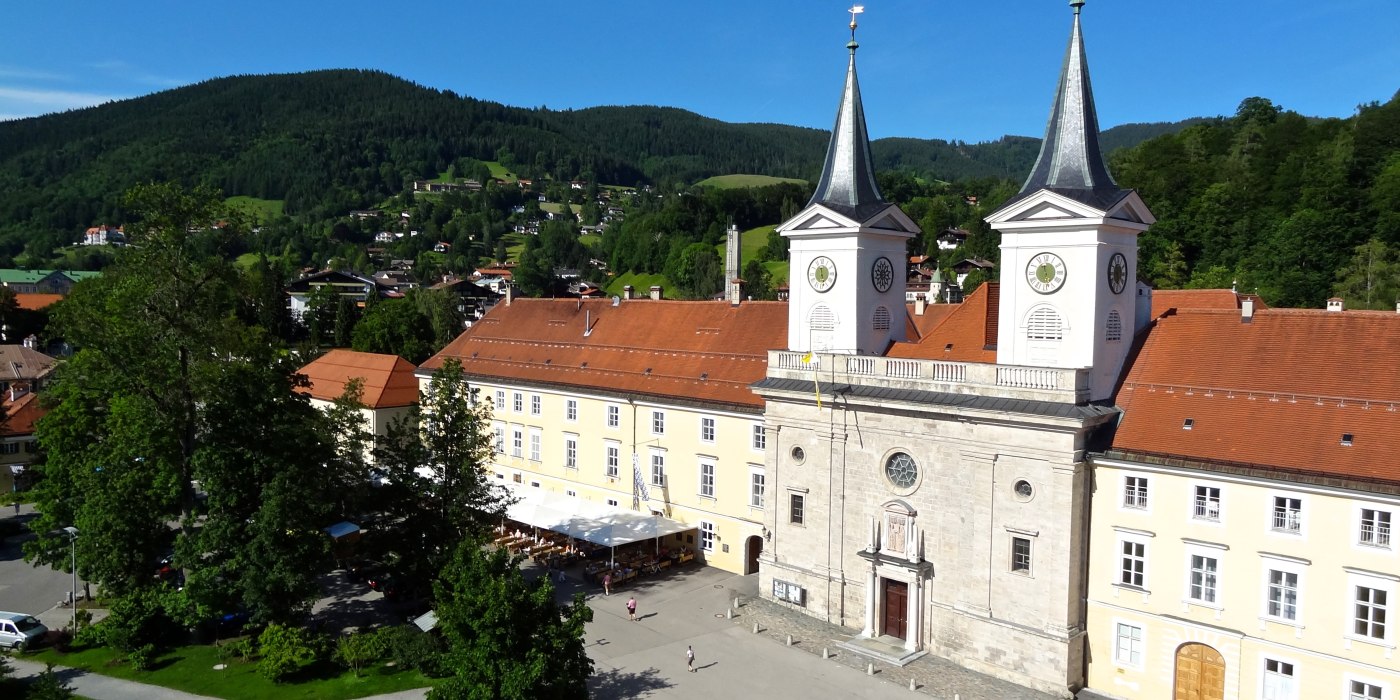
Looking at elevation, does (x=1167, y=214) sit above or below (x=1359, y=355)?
above

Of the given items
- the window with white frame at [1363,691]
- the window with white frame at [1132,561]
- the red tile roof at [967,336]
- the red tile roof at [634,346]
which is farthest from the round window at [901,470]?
the window with white frame at [1363,691]

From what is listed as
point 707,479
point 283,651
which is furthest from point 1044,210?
point 283,651

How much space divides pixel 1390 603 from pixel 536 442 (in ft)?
104

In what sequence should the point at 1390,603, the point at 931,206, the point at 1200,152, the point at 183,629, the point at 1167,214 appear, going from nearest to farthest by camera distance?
the point at 1390,603, the point at 183,629, the point at 1167,214, the point at 1200,152, the point at 931,206

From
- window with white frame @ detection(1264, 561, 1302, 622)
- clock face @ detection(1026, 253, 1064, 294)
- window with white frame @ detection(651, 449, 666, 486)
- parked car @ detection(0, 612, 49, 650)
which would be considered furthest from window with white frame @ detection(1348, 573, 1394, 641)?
parked car @ detection(0, 612, 49, 650)

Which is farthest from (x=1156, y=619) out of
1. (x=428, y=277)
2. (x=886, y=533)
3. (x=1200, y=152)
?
(x=428, y=277)

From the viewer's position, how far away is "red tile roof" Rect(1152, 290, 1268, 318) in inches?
1045

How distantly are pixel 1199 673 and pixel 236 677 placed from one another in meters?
25.0

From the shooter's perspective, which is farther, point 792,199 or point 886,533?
point 792,199

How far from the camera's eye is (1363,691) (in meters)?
20.0

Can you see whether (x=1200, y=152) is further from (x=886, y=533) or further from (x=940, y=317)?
(x=886, y=533)

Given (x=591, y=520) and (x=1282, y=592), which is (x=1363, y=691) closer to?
(x=1282, y=592)

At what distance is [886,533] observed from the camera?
26703 millimetres

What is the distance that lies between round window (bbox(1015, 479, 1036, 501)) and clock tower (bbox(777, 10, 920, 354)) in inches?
263
